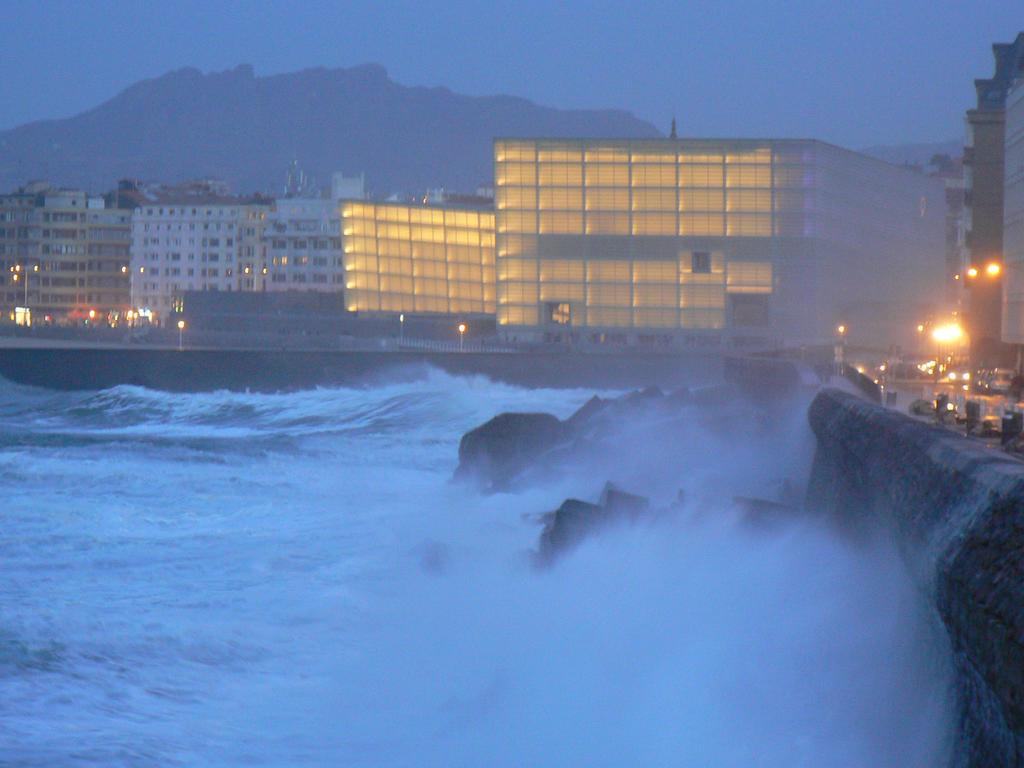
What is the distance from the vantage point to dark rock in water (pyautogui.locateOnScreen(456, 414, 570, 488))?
30.7m

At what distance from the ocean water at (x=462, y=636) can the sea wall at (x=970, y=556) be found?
1.54ft

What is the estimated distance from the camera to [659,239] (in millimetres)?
85000

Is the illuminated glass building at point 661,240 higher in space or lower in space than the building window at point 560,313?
higher

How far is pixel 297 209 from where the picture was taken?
442ft

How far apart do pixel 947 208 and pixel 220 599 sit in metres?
114

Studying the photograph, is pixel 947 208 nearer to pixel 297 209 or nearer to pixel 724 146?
pixel 724 146

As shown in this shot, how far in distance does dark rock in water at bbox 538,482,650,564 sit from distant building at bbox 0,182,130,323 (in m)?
137

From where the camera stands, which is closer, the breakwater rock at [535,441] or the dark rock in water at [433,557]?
the dark rock in water at [433,557]

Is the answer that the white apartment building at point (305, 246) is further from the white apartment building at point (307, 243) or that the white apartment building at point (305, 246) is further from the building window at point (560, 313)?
the building window at point (560, 313)

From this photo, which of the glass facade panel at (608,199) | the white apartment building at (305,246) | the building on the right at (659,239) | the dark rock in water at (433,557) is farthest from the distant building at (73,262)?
the dark rock in water at (433,557)

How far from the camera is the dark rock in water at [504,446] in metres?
30.7

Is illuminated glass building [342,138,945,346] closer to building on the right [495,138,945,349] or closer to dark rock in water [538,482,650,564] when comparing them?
building on the right [495,138,945,349]

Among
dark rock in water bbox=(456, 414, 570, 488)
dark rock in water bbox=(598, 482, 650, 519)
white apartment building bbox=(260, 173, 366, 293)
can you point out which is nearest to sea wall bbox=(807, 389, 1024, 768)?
dark rock in water bbox=(598, 482, 650, 519)

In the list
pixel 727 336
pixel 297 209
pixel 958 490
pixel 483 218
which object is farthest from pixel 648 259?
pixel 958 490
